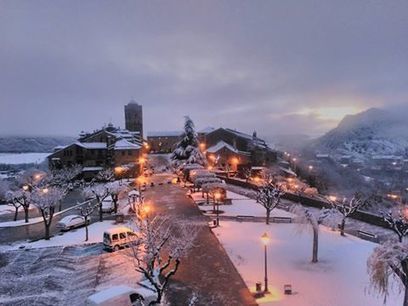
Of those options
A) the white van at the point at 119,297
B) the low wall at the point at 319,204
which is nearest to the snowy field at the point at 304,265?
the white van at the point at 119,297

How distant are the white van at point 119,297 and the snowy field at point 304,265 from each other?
5170mm

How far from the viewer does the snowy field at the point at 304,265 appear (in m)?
15.8

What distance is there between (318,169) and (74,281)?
3399 inches

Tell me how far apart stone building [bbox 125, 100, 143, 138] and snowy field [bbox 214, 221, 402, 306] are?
90.5 m

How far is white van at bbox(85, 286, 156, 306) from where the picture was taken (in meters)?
13.3

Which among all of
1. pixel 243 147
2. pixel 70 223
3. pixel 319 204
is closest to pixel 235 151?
pixel 243 147

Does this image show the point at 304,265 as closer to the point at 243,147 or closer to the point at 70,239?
the point at 70,239

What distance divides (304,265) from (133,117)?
10073cm

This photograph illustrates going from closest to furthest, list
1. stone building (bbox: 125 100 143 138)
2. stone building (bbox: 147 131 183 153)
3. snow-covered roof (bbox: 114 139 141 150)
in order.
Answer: snow-covered roof (bbox: 114 139 141 150) < stone building (bbox: 147 131 183 153) < stone building (bbox: 125 100 143 138)

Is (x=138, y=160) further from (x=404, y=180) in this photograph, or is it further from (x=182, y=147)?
(x=404, y=180)

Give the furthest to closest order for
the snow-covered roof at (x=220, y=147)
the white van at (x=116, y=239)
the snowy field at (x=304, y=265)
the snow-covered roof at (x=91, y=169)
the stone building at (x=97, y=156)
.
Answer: the snow-covered roof at (x=220, y=147) < the stone building at (x=97, y=156) < the snow-covered roof at (x=91, y=169) < the white van at (x=116, y=239) < the snowy field at (x=304, y=265)

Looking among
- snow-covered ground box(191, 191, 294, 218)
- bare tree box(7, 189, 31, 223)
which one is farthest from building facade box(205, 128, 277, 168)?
bare tree box(7, 189, 31, 223)

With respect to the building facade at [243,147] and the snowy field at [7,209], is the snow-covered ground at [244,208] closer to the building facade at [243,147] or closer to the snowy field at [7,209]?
the snowy field at [7,209]

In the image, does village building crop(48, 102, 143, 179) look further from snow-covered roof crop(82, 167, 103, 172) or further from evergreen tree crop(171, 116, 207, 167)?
evergreen tree crop(171, 116, 207, 167)
